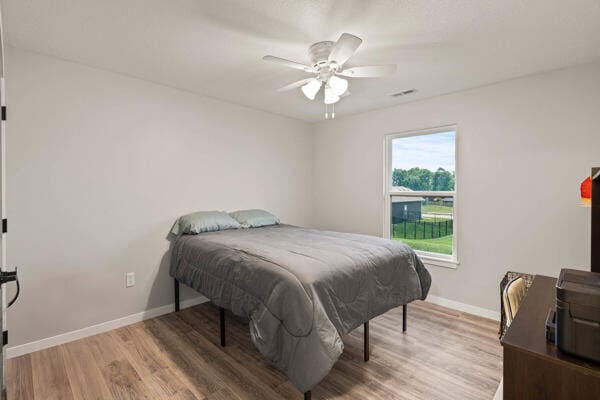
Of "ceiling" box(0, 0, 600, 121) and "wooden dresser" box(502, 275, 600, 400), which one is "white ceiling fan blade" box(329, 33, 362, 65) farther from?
"wooden dresser" box(502, 275, 600, 400)

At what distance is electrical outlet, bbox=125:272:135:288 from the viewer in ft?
9.27

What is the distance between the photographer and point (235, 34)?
2.05m

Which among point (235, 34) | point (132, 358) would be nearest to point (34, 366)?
point (132, 358)

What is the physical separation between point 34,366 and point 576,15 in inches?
175

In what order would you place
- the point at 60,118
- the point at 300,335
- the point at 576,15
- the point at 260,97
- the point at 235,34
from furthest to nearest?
1. the point at 260,97
2. the point at 60,118
3. the point at 235,34
4. the point at 576,15
5. the point at 300,335

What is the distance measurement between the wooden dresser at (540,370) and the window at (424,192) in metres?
2.37

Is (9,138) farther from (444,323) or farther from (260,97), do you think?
(444,323)

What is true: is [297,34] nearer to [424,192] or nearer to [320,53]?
[320,53]

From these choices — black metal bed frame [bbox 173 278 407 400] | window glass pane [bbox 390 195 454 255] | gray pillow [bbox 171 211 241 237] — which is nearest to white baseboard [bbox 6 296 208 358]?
black metal bed frame [bbox 173 278 407 400]

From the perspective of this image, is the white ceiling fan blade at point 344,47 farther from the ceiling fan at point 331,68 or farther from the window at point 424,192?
the window at point 424,192

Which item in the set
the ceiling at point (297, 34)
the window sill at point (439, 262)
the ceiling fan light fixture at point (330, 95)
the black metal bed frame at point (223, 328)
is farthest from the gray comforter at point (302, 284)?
the ceiling at point (297, 34)

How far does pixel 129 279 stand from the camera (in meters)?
2.84

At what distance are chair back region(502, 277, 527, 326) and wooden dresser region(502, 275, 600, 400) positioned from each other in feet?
0.97

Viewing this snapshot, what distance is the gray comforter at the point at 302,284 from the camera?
1.62m
